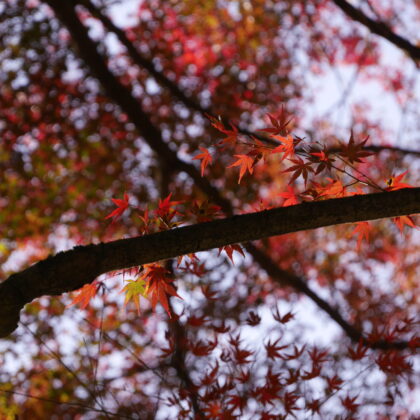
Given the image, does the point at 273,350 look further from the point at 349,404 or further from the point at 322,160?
the point at 322,160

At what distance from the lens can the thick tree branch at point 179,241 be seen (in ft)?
7.27

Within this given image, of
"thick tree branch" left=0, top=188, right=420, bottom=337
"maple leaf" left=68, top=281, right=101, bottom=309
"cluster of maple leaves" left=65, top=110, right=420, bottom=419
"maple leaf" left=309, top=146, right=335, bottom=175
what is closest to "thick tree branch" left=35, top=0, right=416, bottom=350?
"cluster of maple leaves" left=65, top=110, right=420, bottom=419

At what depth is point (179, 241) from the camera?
88.1 inches

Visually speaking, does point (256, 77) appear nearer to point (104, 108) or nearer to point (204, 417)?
point (104, 108)

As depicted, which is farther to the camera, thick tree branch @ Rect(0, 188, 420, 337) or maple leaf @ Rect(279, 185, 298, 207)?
maple leaf @ Rect(279, 185, 298, 207)

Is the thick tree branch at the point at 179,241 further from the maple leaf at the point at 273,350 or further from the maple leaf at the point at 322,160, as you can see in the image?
the maple leaf at the point at 273,350

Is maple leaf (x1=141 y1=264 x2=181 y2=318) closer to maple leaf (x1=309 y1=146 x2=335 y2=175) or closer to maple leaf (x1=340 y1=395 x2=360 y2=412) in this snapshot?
maple leaf (x1=309 y1=146 x2=335 y2=175)

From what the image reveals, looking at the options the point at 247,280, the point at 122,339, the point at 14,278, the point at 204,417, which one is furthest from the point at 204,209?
the point at 122,339

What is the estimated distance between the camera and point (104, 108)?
8.11 meters

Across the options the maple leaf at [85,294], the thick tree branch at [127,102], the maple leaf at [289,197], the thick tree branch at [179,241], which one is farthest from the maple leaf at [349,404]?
the thick tree branch at [127,102]

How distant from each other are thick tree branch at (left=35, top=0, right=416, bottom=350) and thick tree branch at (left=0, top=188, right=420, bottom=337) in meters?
3.74

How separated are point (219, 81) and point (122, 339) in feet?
15.1

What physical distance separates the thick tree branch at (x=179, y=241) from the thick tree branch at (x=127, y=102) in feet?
12.3

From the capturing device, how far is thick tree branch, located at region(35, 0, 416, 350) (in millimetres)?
5930
